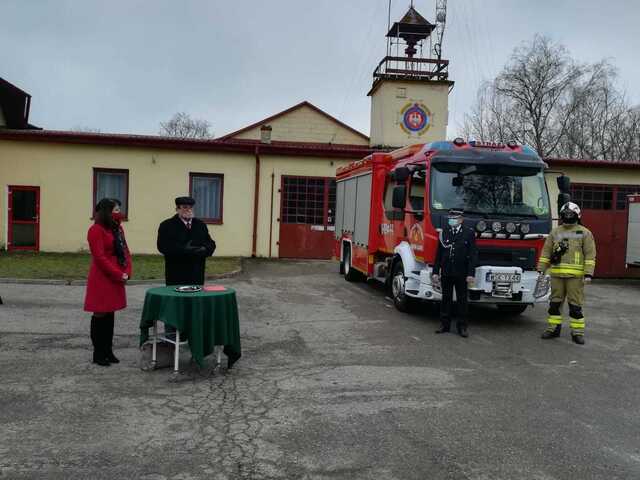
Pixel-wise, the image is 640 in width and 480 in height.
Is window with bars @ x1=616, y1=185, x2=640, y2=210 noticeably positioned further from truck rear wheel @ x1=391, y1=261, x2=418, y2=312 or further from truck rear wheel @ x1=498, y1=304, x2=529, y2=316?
truck rear wheel @ x1=391, y1=261, x2=418, y2=312

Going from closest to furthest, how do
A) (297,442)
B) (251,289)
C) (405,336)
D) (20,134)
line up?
(297,442) → (405,336) → (251,289) → (20,134)

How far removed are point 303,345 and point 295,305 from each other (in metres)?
3.25

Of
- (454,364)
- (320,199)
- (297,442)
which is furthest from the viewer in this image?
(320,199)

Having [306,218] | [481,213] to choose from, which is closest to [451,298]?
[481,213]

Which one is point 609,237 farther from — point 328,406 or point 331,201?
point 328,406

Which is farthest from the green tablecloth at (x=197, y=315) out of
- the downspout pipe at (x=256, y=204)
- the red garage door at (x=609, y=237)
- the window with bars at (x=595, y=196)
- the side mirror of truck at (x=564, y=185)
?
the window with bars at (x=595, y=196)

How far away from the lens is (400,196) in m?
10.0

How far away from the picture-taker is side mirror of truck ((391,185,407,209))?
10023 mm

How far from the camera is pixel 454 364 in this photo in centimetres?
707

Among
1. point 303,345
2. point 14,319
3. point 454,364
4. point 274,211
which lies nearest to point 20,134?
point 274,211

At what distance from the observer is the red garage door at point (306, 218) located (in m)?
19.8

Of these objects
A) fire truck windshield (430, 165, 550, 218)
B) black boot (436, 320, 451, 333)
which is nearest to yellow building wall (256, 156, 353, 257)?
fire truck windshield (430, 165, 550, 218)

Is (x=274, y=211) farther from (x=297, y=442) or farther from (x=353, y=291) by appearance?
(x=297, y=442)

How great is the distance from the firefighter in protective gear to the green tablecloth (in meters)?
4.99
